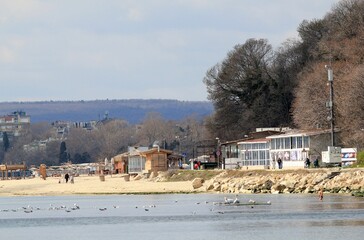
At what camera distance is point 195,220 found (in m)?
58.0

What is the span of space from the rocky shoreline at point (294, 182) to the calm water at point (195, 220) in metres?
2.83

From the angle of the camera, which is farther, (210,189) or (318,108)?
(318,108)

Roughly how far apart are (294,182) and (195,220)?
22.7m

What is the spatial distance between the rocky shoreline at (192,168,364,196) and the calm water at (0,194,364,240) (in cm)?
283

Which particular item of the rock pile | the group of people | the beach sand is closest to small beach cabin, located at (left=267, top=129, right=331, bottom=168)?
the group of people

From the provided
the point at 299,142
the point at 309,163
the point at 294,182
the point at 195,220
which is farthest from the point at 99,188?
the point at 195,220

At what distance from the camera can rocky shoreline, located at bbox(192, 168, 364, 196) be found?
75.4 meters

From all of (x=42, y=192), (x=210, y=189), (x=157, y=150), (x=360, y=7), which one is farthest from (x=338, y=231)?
(x=157, y=150)

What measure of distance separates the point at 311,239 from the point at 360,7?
235 feet

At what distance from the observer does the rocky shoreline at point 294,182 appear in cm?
7544

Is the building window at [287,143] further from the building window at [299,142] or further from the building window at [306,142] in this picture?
the building window at [306,142]

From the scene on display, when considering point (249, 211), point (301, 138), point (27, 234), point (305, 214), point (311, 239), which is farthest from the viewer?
point (301, 138)

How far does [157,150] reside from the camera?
125 m

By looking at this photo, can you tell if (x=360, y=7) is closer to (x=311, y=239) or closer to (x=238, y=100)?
(x=238, y=100)
